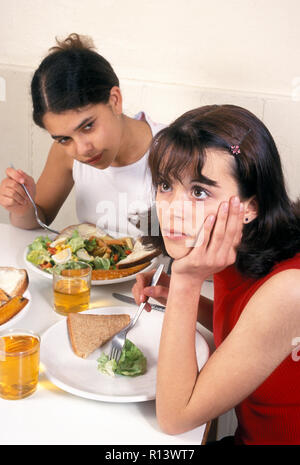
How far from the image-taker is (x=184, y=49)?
2.47 metres

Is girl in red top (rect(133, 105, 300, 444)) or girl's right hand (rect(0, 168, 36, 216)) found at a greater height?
girl in red top (rect(133, 105, 300, 444))

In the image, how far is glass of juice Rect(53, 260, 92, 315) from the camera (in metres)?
1.18

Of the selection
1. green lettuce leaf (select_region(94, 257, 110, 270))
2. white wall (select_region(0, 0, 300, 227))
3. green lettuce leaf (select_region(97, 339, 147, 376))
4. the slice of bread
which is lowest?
green lettuce leaf (select_region(94, 257, 110, 270))

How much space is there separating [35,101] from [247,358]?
110 cm

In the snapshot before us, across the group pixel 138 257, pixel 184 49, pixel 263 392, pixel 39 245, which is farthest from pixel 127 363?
pixel 184 49

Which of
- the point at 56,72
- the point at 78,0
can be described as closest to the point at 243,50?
the point at 78,0

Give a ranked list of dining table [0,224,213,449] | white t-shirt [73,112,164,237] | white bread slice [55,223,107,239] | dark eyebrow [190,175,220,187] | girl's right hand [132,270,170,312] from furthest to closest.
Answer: white t-shirt [73,112,164,237]
white bread slice [55,223,107,239]
girl's right hand [132,270,170,312]
dark eyebrow [190,175,220,187]
dining table [0,224,213,449]

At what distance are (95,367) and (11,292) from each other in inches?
12.6

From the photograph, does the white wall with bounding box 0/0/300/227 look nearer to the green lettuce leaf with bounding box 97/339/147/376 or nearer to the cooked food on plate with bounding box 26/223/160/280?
the cooked food on plate with bounding box 26/223/160/280

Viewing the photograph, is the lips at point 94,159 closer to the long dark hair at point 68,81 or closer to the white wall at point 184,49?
the long dark hair at point 68,81

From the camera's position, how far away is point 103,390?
2.91ft

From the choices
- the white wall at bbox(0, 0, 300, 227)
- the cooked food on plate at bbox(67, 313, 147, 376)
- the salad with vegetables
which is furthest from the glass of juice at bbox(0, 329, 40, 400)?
the white wall at bbox(0, 0, 300, 227)

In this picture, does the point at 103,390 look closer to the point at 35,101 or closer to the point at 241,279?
the point at 241,279

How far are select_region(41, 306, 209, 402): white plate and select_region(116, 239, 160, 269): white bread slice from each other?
0.88 feet
